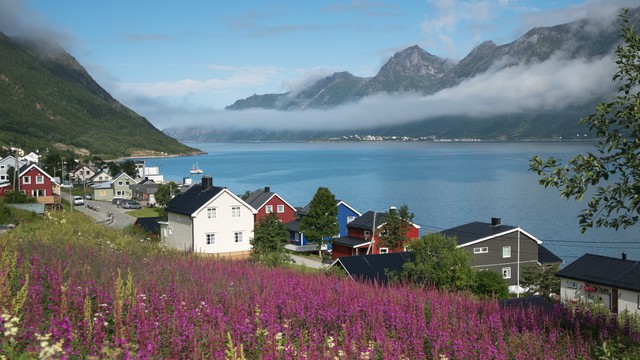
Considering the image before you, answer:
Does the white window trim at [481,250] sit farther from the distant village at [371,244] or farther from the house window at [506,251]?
the house window at [506,251]

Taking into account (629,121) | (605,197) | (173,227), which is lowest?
(173,227)

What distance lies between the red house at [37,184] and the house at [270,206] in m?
24.1

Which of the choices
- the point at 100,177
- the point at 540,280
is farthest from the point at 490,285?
the point at 100,177

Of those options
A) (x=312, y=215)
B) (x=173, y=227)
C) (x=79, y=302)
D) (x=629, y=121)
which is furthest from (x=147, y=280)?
(x=312, y=215)

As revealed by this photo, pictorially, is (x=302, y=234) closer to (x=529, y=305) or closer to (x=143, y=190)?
(x=529, y=305)

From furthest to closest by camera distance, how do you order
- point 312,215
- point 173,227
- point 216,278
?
point 312,215 → point 173,227 → point 216,278

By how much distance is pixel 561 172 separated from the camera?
23.5ft

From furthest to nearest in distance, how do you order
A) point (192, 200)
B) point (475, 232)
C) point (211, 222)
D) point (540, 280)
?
point (475, 232)
point (192, 200)
point (211, 222)
point (540, 280)

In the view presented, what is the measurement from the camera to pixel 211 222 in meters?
43.0

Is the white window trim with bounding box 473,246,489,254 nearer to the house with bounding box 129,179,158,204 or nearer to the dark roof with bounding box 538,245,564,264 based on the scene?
the dark roof with bounding box 538,245,564,264

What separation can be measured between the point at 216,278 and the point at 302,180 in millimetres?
139686

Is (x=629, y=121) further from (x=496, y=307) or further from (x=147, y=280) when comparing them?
(x=147, y=280)

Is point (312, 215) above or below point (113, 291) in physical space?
below

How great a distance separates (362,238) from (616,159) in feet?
148
